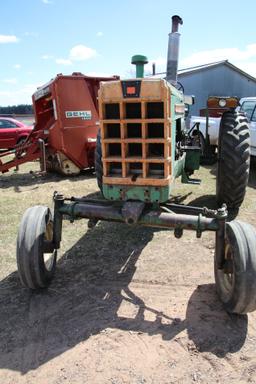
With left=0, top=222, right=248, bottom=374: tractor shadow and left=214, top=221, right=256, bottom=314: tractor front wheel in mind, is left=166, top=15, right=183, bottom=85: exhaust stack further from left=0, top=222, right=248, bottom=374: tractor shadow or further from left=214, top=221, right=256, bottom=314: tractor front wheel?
left=214, top=221, right=256, bottom=314: tractor front wheel

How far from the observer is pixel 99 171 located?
189 inches

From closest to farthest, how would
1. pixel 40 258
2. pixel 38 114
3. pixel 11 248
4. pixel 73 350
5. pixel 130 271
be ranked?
pixel 73 350 → pixel 40 258 → pixel 130 271 → pixel 11 248 → pixel 38 114

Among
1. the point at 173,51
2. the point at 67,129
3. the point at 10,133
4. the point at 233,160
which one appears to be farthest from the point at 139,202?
the point at 10,133

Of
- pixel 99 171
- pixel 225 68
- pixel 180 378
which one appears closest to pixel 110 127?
pixel 99 171

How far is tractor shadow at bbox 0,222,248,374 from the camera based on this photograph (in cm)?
280

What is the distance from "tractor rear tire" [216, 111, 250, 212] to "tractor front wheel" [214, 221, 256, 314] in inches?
77.5

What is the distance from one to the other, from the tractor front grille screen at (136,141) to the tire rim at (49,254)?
78cm

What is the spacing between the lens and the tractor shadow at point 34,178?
8.44m

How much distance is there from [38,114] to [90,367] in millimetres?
7610

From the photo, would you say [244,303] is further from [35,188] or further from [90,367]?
[35,188]

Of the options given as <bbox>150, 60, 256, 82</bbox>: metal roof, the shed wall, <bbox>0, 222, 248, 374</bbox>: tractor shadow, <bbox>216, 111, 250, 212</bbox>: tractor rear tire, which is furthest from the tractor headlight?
<bbox>150, 60, 256, 82</bbox>: metal roof

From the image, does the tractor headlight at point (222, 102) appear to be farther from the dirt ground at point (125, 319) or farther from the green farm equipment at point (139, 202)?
the green farm equipment at point (139, 202)

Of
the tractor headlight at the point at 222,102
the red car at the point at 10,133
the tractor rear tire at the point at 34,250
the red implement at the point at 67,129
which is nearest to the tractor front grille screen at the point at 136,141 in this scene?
the tractor rear tire at the point at 34,250

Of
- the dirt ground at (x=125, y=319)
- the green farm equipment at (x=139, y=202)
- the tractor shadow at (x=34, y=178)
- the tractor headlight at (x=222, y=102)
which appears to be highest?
the tractor headlight at (x=222, y=102)
